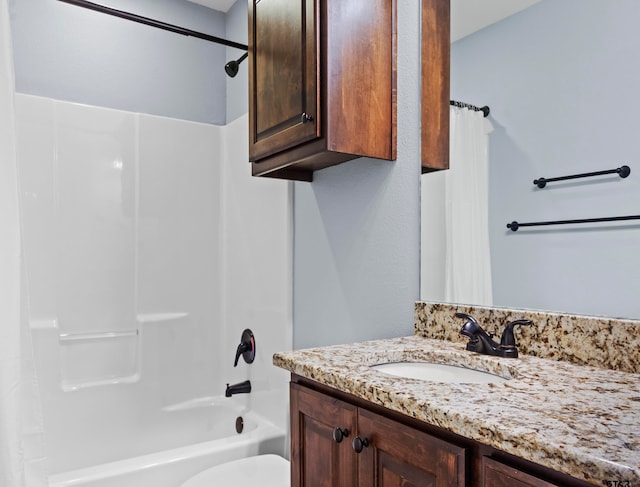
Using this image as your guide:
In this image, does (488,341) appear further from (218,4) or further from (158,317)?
(218,4)

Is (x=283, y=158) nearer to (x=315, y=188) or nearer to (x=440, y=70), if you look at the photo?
(x=315, y=188)

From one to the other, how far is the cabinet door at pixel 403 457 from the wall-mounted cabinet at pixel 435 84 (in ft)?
2.80

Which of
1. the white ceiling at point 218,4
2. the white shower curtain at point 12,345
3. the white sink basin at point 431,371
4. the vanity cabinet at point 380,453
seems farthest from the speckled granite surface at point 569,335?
the white ceiling at point 218,4

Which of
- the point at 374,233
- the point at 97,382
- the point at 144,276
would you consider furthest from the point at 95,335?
the point at 374,233

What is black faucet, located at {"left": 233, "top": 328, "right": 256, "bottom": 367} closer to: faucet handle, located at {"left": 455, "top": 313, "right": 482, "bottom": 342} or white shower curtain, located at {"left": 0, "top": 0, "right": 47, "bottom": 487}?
white shower curtain, located at {"left": 0, "top": 0, "right": 47, "bottom": 487}

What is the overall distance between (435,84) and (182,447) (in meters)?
1.80

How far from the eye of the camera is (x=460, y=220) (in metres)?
1.40

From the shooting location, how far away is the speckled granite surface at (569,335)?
98cm

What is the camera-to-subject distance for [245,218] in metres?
2.49

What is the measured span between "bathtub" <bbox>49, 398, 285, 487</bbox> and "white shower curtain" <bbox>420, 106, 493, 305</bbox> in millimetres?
994

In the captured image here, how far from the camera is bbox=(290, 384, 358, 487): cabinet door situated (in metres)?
0.99

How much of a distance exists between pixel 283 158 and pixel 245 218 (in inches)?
38.2

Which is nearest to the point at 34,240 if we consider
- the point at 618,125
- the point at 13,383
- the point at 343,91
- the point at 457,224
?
the point at 13,383

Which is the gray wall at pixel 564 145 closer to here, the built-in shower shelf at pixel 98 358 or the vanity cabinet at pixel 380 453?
the vanity cabinet at pixel 380 453
